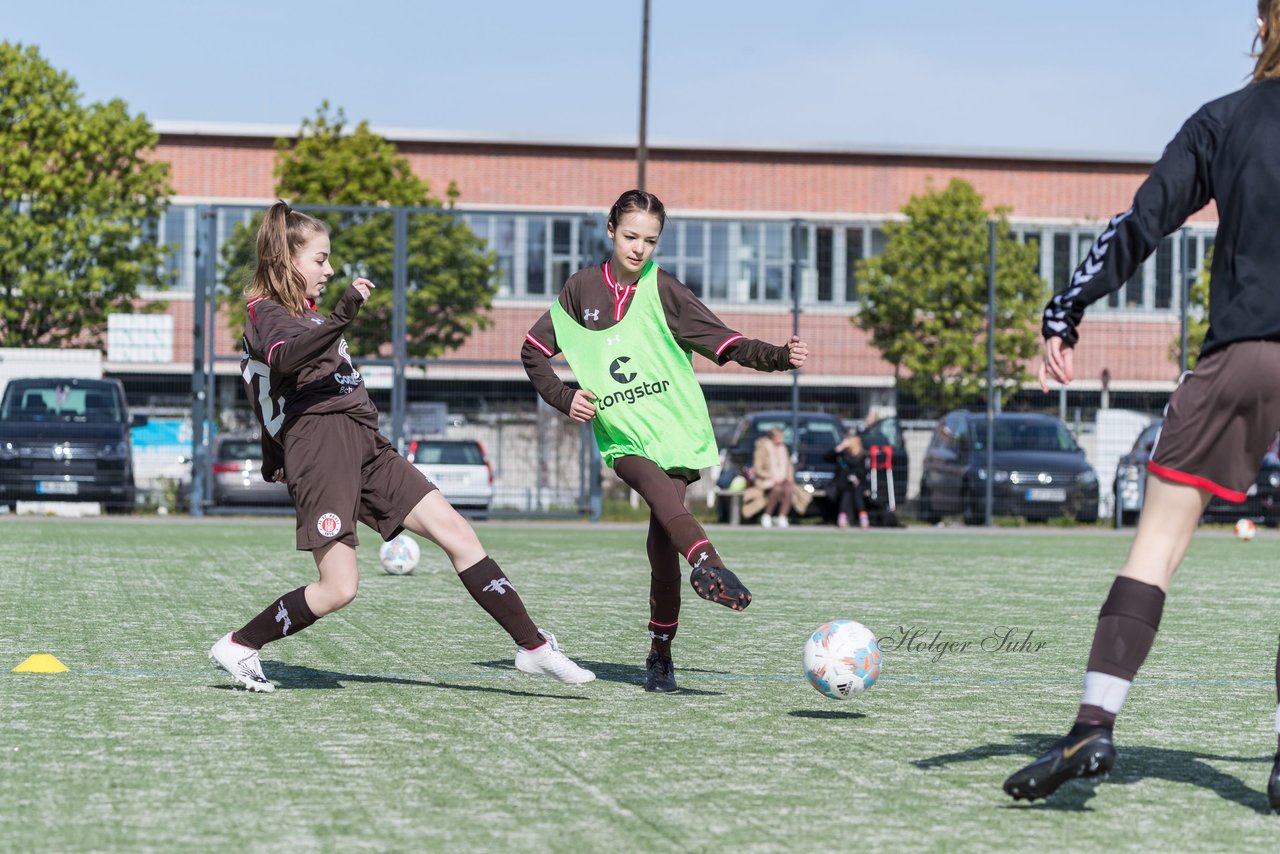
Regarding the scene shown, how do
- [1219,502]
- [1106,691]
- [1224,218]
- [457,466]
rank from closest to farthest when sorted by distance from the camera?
[1106,691]
[1224,218]
[457,466]
[1219,502]

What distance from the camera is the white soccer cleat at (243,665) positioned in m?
6.28

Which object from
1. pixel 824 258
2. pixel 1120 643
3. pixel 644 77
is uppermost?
pixel 644 77

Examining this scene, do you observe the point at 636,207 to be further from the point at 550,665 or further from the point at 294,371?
the point at 550,665

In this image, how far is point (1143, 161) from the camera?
147 ft

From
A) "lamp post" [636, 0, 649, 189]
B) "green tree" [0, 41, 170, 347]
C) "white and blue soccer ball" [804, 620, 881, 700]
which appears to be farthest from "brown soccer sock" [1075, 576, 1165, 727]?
"lamp post" [636, 0, 649, 189]

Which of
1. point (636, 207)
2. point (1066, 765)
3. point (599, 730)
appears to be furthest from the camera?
point (636, 207)

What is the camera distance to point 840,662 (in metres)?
5.97

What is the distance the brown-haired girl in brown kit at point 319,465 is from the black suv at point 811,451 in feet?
50.3

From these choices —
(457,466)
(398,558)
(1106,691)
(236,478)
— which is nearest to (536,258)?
(457,466)

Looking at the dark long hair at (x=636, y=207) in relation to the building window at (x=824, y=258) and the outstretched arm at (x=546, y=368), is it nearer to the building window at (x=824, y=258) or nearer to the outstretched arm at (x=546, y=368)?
the outstretched arm at (x=546, y=368)

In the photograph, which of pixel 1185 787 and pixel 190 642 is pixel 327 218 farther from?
pixel 1185 787

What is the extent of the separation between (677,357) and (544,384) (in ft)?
1.63

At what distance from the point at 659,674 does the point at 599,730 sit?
3.31 ft

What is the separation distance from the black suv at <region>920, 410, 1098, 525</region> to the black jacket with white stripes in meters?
17.3
